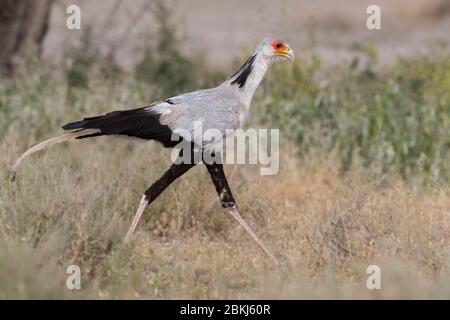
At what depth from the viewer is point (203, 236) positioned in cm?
723

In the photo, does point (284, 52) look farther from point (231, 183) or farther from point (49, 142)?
point (49, 142)

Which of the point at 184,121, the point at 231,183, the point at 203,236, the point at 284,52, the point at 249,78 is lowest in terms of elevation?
the point at 203,236

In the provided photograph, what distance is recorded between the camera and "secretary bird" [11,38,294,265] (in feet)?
20.6

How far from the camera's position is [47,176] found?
6891mm

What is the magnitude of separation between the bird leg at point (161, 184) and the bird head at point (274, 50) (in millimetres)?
1024

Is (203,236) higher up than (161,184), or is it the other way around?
(161,184)

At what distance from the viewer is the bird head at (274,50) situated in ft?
22.5

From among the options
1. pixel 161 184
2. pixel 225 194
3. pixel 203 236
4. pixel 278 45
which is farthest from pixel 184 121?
pixel 203 236

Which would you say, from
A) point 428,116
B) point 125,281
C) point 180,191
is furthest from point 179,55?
point 125,281

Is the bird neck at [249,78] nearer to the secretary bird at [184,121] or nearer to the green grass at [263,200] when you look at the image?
the secretary bird at [184,121]

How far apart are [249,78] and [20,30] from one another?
6.20 metres
